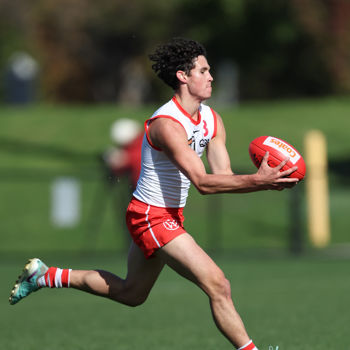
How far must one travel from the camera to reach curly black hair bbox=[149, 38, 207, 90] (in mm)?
6891

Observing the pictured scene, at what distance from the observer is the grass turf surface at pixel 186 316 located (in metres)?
8.42

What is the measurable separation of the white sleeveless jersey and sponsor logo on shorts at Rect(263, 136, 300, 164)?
0.51 meters

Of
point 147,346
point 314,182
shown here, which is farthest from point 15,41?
point 147,346

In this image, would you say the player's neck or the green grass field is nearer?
the player's neck

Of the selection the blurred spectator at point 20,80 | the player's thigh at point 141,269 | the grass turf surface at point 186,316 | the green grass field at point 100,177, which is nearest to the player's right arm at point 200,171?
the player's thigh at point 141,269

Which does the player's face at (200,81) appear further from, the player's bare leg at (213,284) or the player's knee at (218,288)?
the player's knee at (218,288)

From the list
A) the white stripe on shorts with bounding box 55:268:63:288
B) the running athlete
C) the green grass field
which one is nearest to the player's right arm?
the running athlete

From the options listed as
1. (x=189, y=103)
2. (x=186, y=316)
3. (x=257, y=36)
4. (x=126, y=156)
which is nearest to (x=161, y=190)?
(x=189, y=103)

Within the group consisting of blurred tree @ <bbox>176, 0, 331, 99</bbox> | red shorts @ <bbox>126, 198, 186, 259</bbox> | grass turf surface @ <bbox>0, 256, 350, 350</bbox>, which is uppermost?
blurred tree @ <bbox>176, 0, 331, 99</bbox>

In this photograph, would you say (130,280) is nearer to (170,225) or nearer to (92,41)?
(170,225)

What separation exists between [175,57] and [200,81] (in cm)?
27

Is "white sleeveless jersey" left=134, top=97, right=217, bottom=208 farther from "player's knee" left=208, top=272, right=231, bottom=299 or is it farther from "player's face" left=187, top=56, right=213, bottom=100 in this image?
"player's knee" left=208, top=272, right=231, bottom=299

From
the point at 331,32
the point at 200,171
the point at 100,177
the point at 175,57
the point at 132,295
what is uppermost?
the point at 331,32

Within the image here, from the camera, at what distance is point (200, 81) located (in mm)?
6848
